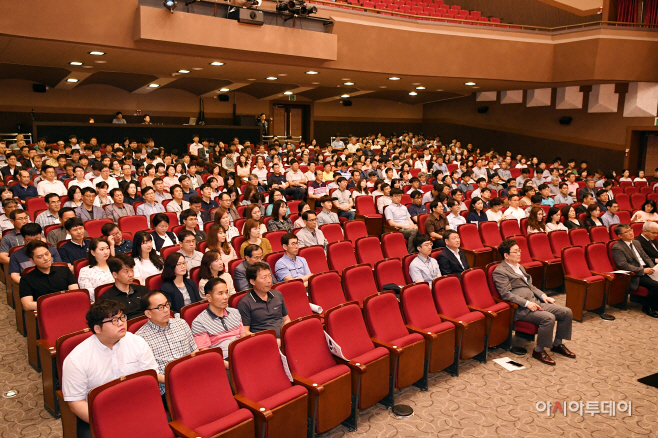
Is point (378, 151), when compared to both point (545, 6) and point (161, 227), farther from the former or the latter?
point (161, 227)

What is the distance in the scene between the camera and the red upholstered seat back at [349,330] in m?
3.01

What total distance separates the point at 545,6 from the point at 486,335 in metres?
11.0

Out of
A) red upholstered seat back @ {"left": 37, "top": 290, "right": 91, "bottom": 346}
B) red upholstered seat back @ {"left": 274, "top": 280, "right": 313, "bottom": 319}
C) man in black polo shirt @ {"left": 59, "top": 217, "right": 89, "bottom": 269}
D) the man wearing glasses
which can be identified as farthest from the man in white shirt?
the man wearing glasses

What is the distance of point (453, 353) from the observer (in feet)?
11.7

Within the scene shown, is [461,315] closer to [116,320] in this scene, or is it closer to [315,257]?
[315,257]

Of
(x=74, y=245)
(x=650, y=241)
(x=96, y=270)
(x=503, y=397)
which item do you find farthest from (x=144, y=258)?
(x=650, y=241)

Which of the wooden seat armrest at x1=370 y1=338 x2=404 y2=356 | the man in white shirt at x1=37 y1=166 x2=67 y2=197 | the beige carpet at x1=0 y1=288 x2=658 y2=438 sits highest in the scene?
the man in white shirt at x1=37 y1=166 x2=67 y2=197

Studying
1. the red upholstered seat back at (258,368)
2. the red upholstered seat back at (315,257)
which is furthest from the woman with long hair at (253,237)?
the red upholstered seat back at (258,368)

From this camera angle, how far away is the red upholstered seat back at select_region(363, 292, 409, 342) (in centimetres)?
328

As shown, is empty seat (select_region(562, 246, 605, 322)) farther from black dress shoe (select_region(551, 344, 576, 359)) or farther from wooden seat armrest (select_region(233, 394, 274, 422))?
wooden seat armrest (select_region(233, 394, 274, 422))

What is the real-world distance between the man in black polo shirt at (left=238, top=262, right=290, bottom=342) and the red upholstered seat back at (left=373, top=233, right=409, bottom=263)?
2087 millimetres

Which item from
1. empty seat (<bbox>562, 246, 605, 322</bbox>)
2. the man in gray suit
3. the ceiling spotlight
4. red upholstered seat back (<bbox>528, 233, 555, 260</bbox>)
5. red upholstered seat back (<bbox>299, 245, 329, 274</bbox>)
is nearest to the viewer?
the man in gray suit

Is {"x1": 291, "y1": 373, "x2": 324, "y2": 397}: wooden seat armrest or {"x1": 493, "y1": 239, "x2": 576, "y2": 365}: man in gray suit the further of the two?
{"x1": 493, "y1": 239, "x2": 576, "y2": 365}: man in gray suit

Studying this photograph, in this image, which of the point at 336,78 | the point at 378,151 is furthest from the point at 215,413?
the point at 378,151
